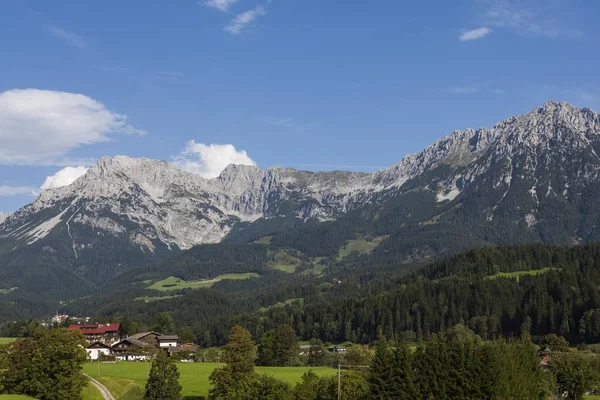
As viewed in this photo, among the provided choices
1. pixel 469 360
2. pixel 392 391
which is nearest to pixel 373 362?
pixel 392 391

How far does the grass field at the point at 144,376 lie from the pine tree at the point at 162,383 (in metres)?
8.75

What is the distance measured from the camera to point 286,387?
320 feet

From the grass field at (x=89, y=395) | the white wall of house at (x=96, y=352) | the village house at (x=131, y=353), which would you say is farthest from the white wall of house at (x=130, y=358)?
the grass field at (x=89, y=395)

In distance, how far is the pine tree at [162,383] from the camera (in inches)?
4139

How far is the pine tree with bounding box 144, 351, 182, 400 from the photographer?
105125mm

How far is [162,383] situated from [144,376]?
32.1 meters

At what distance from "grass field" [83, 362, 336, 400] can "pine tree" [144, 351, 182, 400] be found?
28.7 ft

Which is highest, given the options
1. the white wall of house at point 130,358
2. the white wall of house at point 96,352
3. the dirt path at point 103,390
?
the white wall of house at point 96,352

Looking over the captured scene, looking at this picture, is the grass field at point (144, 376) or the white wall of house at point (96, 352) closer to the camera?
the grass field at point (144, 376)

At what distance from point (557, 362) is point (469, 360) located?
35.6 metres

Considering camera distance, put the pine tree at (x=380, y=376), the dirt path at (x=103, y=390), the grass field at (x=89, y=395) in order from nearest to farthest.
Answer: the pine tree at (x=380, y=376) → the grass field at (x=89, y=395) → the dirt path at (x=103, y=390)

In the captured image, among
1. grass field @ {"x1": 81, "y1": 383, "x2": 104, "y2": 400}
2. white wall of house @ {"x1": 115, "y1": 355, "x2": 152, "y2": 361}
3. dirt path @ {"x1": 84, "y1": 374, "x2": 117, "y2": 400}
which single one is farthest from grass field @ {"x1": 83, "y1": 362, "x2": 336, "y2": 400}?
white wall of house @ {"x1": 115, "y1": 355, "x2": 152, "y2": 361}

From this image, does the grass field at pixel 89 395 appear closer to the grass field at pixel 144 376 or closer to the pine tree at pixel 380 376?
the grass field at pixel 144 376

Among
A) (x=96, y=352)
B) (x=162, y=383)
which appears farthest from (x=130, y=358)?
(x=162, y=383)
